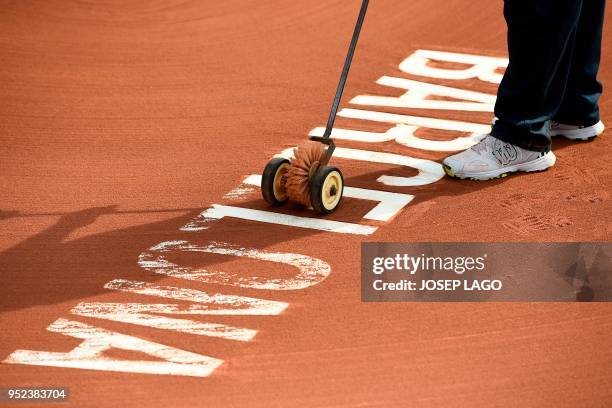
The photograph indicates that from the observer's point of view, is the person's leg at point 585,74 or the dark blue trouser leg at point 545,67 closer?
the dark blue trouser leg at point 545,67

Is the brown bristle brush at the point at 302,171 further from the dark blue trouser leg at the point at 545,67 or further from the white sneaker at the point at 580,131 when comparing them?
the white sneaker at the point at 580,131

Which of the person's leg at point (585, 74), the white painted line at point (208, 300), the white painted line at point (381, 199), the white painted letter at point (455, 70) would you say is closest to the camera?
the white painted line at point (208, 300)

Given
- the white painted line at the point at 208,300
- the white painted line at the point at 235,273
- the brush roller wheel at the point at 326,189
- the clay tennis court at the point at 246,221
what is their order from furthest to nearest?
the brush roller wheel at the point at 326,189
the white painted line at the point at 235,273
the white painted line at the point at 208,300
the clay tennis court at the point at 246,221

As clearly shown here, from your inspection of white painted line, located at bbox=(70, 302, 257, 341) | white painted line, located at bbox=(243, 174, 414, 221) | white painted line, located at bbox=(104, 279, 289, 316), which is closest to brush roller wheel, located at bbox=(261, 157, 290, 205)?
white painted line, located at bbox=(243, 174, 414, 221)

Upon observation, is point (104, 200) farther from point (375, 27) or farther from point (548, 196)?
point (375, 27)

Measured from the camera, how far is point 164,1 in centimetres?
580

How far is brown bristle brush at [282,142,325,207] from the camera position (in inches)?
135

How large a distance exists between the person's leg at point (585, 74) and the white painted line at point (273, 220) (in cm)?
124

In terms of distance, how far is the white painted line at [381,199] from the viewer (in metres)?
3.50

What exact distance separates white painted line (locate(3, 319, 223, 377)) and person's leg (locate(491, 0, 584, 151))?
176cm

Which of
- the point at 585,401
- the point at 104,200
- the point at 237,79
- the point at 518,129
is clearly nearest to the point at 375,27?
the point at 237,79


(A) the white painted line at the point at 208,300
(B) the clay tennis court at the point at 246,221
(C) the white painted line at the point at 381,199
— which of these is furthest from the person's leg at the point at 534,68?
(A) the white painted line at the point at 208,300

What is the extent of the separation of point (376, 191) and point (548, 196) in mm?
642

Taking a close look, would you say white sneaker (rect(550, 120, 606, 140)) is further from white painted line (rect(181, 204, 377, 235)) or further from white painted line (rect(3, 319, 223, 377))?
white painted line (rect(3, 319, 223, 377))
